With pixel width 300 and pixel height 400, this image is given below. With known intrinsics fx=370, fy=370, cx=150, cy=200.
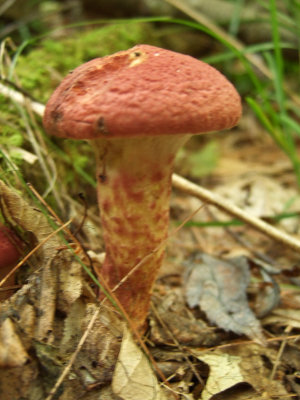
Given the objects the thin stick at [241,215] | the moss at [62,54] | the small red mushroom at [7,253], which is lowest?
the thin stick at [241,215]

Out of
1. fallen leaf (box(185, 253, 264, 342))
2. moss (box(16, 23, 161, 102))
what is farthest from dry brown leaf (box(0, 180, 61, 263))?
moss (box(16, 23, 161, 102))

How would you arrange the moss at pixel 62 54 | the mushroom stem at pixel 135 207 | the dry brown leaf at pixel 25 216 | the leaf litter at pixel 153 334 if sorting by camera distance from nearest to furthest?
the leaf litter at pixel 153 334, the mushroom stem at pixel 135 207, the dry brown leaf at pixel 25 216, the moss at pixel 62 54

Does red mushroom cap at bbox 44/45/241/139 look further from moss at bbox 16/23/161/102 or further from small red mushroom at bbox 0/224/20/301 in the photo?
moss at bbox 16/23/161/102

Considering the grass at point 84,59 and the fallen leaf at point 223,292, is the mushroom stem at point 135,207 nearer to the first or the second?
the fallen leaf at point 223,292

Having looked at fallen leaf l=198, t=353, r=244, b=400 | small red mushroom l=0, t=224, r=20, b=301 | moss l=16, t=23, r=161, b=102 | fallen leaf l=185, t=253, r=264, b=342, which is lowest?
fallen leaf l=185, t=253, r=264, b=342

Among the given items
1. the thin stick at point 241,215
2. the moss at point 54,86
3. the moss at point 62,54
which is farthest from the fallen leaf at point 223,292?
the moss at point 62,54

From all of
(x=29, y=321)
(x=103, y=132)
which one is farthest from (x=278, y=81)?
(x=29, y=321)

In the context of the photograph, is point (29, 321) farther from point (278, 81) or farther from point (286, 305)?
point (278, 81)
